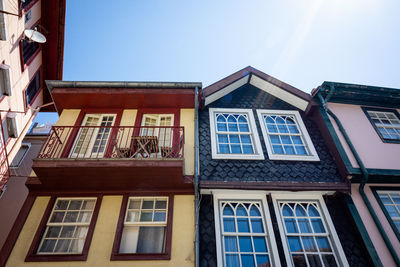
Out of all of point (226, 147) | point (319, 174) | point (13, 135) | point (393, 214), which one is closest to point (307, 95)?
point (319, 174)

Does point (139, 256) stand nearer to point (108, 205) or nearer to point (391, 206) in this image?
point (108, 205)

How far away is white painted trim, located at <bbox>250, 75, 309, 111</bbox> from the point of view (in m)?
9.30

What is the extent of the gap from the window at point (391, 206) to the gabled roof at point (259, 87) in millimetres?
3812

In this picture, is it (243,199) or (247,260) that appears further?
(243,199)

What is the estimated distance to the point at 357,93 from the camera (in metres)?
9.07

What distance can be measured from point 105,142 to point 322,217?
7167 mm

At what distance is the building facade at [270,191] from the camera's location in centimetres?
585

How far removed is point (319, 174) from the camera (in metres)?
7.21

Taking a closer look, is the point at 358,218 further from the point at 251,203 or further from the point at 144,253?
the point at 144,253

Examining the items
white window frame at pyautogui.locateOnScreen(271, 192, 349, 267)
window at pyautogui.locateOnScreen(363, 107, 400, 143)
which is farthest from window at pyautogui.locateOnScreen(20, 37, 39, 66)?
window at pyautogui.locateOnScreen(363, 107, 400, 143)

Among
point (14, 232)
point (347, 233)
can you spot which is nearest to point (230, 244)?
point (347, 233)

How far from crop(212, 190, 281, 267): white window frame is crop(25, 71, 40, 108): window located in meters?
9.66

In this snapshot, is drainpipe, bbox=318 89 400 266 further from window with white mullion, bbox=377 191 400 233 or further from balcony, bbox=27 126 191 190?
balcony, bbox=27 126 191 190

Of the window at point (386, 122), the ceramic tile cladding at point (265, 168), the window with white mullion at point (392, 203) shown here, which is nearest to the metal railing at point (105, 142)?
the ceramic tile cladding at point (265, 168)
